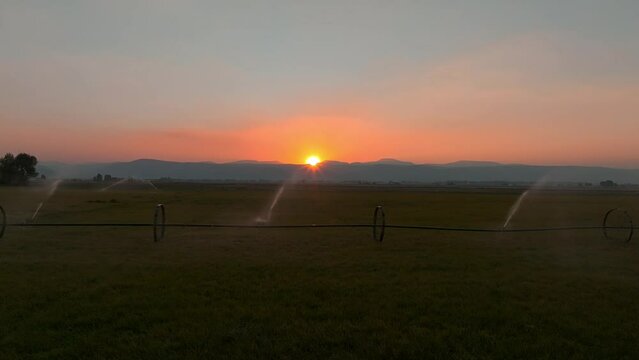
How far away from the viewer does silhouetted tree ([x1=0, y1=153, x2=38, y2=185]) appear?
319 ft

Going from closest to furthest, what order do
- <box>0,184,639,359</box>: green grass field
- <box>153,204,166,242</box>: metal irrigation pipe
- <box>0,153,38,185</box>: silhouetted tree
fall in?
<box>0,184,639,359</box>: green grass field → <box>153,204,166,242</box>: metal irrigation pipe → <box>0,153,38,185</box>: silhouetted tree

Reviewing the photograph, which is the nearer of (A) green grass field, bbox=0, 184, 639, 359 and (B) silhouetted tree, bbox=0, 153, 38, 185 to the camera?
(A) green grass field, bbox=0, 184, 639, 359

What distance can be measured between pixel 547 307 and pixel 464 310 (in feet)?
5.35

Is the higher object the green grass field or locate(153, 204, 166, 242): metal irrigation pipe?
locate(153, 204, 166, 242): metal irrigation pipe

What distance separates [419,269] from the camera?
12578 millimetres

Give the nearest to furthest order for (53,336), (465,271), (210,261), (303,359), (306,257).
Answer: (303,359)
(53,336)
(465,271)
(210,261)
(306,257)

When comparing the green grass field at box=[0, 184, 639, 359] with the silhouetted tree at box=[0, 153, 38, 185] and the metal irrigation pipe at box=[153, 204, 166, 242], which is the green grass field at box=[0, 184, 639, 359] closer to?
the metal irrigation pipe at box=[153, 204, 166, 242]

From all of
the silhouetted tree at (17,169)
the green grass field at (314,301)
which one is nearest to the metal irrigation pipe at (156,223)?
the green grass field at (314,301)

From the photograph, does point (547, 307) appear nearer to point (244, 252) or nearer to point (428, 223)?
point (244, 252)

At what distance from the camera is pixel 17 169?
99438mm

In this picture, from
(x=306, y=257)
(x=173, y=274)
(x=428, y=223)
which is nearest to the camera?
(x=173, y=274)

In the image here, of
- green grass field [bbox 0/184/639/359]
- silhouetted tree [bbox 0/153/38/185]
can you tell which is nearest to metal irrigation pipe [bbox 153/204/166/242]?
green grass field [bbox 0/184/639/359]

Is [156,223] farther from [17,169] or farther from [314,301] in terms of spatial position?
[17,169]

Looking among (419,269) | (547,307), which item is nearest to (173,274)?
(419,269)
